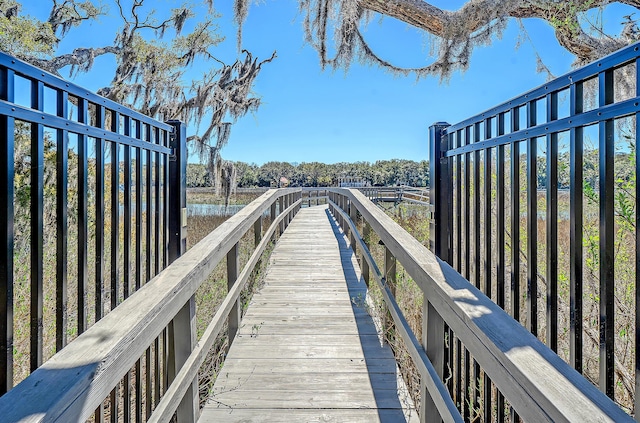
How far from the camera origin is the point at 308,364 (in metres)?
2.29

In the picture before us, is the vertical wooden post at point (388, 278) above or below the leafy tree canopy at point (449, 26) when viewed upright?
below

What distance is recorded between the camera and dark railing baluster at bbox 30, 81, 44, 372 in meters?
1.07

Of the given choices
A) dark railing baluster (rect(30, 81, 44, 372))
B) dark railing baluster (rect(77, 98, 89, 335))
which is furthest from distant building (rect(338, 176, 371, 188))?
dark railing baluster (rect(30, 81, 44, 372))

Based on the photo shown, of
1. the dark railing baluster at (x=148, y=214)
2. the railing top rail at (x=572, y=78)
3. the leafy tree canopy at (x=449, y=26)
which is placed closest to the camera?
the railing top rail at (x=572, y=78)

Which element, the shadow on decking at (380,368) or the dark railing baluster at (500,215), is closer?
the dark railing baluster at (500,215)

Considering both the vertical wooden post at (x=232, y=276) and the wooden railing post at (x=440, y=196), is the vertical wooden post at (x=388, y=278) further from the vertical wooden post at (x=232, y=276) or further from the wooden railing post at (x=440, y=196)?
the vertical wooden post at (x=232, y=276)

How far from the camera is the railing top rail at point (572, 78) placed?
Result: 2.89 feet

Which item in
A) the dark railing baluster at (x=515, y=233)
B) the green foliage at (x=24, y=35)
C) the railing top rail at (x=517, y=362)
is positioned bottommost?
the railing top rail at (x=517, y=362)

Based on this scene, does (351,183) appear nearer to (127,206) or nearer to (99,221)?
(127,206)

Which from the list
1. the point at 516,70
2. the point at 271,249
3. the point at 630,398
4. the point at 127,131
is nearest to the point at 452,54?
the point at 516,70

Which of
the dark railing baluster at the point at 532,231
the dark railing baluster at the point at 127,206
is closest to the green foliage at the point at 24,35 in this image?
the dark railing baluster at the point at 127,206

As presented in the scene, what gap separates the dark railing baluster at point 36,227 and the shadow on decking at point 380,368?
1457 mm

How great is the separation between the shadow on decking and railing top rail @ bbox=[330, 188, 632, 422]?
78 cm

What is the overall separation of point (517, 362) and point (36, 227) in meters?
1.30
